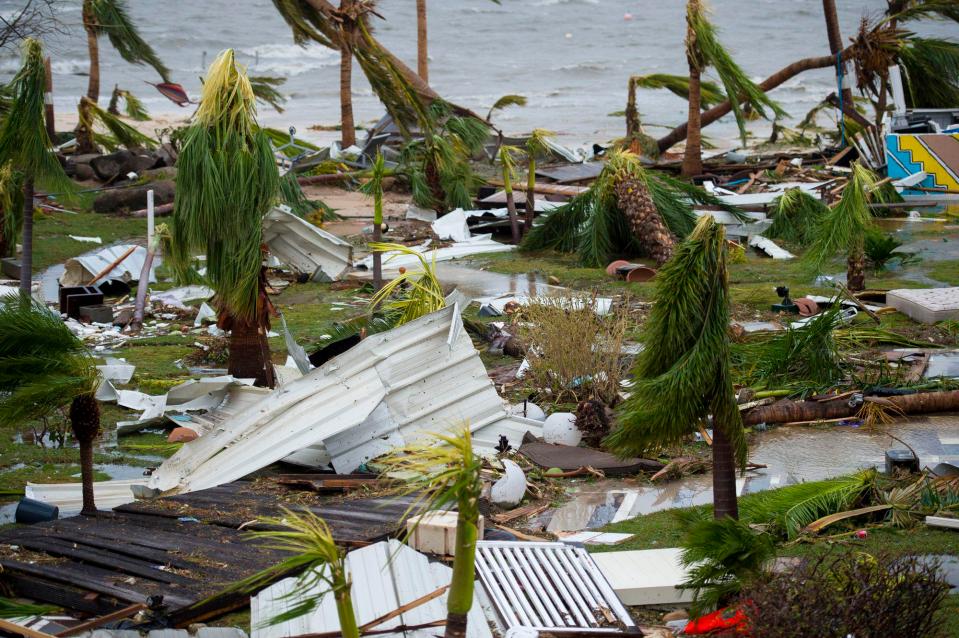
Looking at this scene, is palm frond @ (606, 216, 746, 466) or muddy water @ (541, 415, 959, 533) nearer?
palm frond @ (606, 216, 746, 466)

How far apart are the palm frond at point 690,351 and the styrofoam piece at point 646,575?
70 cm

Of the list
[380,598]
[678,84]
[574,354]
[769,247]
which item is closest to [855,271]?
[769,247]

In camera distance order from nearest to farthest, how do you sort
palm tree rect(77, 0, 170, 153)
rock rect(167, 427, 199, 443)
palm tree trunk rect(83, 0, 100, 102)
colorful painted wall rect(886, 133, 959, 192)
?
rock rect(167, 427, 199, 443), colorful painted wall rect(886, 133, 959, 192), palm tree rect(77, 0, 170, 153), palm tree trunk rect(83, 0, 100, 102)

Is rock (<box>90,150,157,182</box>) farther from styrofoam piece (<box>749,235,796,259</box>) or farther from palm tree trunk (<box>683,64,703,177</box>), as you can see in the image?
styrofoam piece (<box>749,235,796,259</box>)

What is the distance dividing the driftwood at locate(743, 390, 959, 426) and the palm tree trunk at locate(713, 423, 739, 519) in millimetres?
3528

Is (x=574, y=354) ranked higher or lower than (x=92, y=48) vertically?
lower

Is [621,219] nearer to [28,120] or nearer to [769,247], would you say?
[769,247]

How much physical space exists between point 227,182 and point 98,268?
627 cm

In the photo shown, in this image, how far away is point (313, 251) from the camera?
15.1 metres

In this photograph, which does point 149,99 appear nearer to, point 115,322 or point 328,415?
point 115,322

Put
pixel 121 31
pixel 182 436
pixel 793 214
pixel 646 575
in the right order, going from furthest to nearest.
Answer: pixel 121 31, pixel 793 214, pixel 182 436, pixel 646 575

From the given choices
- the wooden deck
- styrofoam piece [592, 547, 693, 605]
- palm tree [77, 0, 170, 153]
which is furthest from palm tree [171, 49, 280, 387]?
palm tree [77, 0, 170, 153]

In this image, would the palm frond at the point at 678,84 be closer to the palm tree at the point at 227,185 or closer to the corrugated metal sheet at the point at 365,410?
the palm tree at the point at 227,185

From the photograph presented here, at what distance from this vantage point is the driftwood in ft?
28.8
